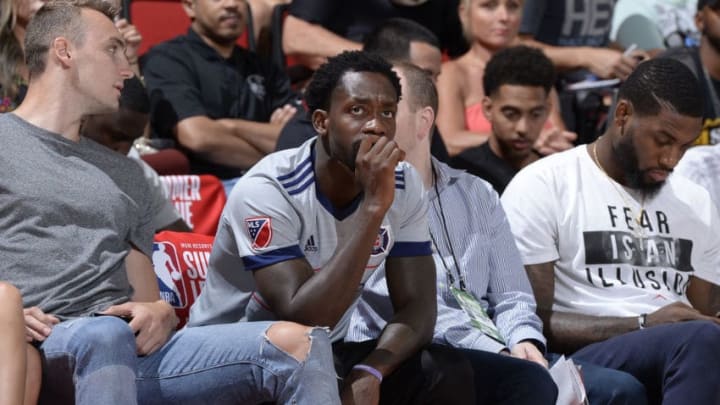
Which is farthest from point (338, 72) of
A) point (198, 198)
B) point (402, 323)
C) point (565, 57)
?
point (565, 57)

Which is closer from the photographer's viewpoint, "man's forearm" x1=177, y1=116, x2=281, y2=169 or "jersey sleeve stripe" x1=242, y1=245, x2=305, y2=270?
"jersey sleeve stripe" x1=242, y1=245, x2=305, y2=270

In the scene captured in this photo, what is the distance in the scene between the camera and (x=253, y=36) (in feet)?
22.5

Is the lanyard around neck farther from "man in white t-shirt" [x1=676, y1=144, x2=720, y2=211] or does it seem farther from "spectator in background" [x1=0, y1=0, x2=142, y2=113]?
"man in white t-shirt" [x1=676, y1=144, x2=720, y2=211]

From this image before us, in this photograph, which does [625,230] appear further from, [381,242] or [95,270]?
[95,270]

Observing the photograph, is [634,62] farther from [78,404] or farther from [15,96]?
[78,404]

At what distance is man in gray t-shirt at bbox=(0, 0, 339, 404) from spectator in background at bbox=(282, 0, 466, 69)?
234cm

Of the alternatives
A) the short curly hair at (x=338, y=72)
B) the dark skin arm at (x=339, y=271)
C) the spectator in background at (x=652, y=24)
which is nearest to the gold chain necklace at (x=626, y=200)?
A: the short curly hair at (x=338, y=72)

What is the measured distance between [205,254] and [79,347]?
1299 millimetres

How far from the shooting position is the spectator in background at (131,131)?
198 inches

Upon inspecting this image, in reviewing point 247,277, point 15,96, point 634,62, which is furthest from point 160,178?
point 634,62

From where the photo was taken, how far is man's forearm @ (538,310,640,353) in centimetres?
473

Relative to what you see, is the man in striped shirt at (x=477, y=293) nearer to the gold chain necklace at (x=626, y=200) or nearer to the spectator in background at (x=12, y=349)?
the gold chain necklace at (x=626, y=200)

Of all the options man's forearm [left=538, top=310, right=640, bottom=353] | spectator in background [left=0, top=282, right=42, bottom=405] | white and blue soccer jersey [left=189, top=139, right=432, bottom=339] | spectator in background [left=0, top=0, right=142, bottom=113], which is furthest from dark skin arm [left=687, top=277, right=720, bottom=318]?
spectator in background [left=0, top=282, right=42, bottom=405]

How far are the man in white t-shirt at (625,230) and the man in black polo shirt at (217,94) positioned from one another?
159 centimetres
